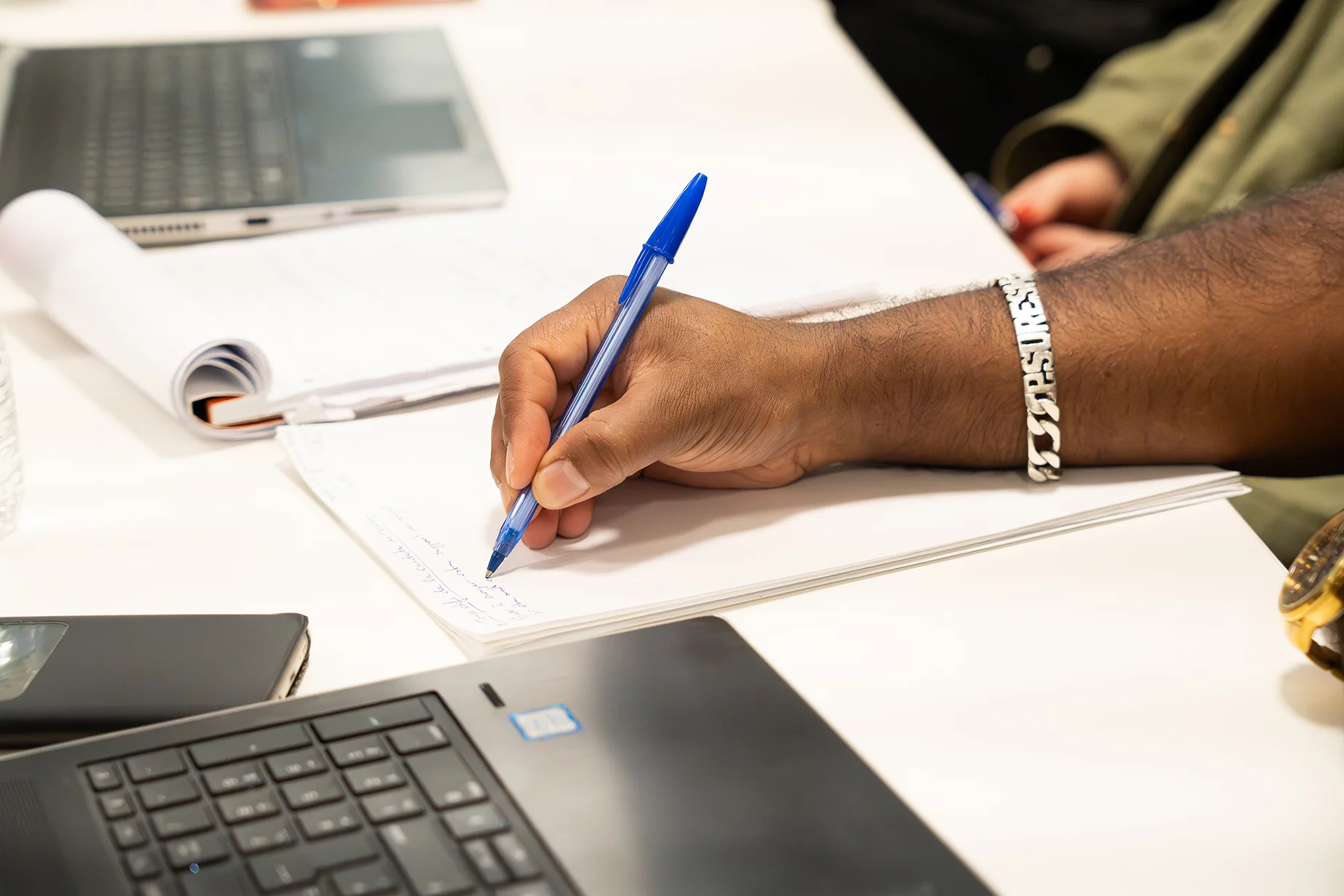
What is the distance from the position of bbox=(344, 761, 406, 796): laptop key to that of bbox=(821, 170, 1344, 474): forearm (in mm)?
338

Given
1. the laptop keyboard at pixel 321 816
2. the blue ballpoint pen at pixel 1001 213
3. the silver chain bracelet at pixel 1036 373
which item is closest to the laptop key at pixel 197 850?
the laptop keyboard at pixel 321 816

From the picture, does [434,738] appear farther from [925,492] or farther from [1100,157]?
[1100,157]

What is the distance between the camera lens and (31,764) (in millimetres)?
425

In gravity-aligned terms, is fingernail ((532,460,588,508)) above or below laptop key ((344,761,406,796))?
above

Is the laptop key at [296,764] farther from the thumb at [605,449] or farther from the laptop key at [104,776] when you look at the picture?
the thumb at [605,449]

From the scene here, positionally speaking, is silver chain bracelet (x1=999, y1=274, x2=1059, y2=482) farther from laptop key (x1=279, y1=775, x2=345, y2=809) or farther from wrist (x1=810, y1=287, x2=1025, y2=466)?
laptop key (x1=279, y1=775, x2=345, y2=809)

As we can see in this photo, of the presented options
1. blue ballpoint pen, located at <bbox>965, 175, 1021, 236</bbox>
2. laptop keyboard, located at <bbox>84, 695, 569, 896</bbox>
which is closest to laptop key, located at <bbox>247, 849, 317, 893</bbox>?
laptop keyboard, located at <bbox>84, 695, 569, 896</bbox>

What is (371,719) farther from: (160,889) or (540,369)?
(540,369)

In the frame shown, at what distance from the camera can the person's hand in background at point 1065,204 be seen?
4.25ft

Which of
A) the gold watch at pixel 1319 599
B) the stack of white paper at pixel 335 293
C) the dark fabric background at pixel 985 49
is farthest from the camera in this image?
the dark fabric background at pixel 985 49

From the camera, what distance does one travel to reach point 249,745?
439 mm

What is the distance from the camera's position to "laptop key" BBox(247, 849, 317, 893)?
389 millimetres

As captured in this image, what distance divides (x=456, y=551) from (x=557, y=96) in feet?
2.37

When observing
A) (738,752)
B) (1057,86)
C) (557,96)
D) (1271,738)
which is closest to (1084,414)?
(1271,738)
